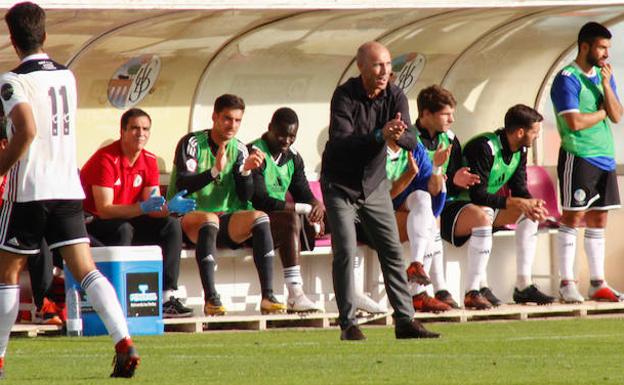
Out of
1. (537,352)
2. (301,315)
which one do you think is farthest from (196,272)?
(537,352)

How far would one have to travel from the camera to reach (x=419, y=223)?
13.1 metres

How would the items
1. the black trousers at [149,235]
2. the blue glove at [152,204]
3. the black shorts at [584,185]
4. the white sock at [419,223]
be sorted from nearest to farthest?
the blue glove at [152,204], the black trousers at [149,235], the white sock at [419,223], the black shorts at [584,185]

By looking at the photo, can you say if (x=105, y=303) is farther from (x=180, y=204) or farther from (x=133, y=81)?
(x=133, y=81)

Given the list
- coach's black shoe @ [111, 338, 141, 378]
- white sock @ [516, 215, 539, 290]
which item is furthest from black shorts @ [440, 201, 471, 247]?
coach's black shoe @ [111, 338, 141, 378]

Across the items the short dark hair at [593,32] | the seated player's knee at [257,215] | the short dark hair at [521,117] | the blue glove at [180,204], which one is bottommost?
the seated player's knee at [257,215]

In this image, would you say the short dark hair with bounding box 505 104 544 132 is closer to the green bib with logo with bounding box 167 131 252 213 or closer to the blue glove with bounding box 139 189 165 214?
the green bib with logo with bounding box 167 131 252 213

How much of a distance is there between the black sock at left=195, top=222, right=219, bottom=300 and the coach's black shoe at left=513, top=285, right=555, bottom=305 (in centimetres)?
296

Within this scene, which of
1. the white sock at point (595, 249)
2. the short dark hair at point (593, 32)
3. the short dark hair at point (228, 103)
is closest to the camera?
the short dark hair at point (228, 103)

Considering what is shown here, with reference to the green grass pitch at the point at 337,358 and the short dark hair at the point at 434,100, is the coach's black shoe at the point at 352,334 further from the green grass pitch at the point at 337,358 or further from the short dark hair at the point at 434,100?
the short dark hair at the point at 434,100

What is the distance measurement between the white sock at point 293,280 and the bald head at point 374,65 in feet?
9.41

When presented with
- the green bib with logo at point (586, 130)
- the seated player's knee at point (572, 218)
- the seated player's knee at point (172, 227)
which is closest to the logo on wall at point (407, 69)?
the green bib with logo at point (586, 130)

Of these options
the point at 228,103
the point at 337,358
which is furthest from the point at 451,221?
the point at 337,358

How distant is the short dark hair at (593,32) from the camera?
537 inches

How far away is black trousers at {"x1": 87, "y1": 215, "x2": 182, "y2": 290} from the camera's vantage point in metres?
12.1
